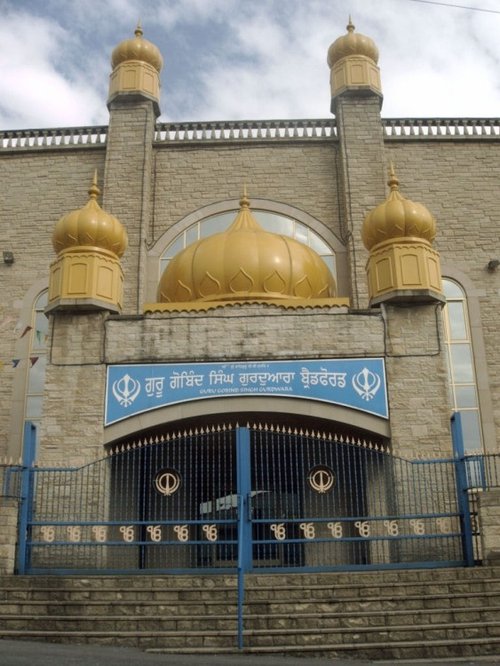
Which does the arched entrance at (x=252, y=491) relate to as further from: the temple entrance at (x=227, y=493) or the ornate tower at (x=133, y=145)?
the ornate tower at (x=133, y=145)

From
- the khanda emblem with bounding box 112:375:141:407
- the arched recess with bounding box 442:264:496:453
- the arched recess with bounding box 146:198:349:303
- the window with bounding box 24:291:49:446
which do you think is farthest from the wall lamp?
the window with bounding box 24:291:49:446

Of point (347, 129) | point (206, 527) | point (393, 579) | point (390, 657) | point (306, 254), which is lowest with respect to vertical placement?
point (390, 657)

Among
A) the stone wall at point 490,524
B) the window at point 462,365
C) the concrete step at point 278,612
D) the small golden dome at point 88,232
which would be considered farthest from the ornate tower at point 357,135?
the concrete step at point 278,612

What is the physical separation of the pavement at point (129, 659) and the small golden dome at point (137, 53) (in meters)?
14.5

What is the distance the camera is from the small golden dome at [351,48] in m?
17.5

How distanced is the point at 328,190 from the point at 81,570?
10412mm

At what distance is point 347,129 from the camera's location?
54.3 feet

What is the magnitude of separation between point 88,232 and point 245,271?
260cm

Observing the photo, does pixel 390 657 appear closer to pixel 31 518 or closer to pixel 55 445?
pixel 31 518

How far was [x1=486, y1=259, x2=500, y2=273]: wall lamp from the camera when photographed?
15538 mm

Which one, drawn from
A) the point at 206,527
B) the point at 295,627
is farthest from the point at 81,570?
the point at 295,627

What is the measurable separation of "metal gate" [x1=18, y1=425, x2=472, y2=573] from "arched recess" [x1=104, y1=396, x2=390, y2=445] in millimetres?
304

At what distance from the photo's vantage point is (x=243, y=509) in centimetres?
875

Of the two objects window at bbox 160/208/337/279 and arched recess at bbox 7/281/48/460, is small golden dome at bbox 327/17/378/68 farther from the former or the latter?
arched recess at bbox 7/281/48/460
